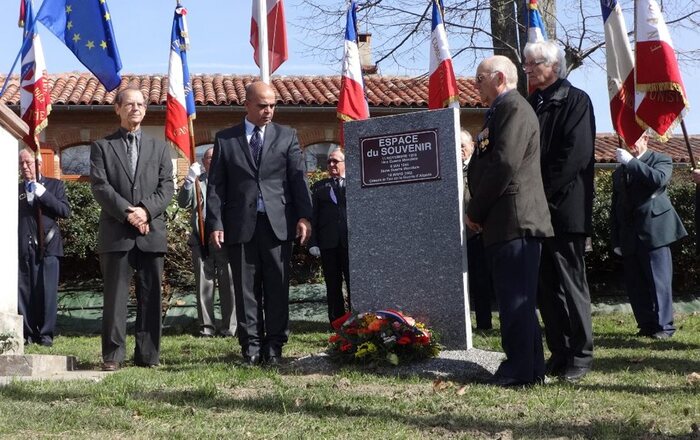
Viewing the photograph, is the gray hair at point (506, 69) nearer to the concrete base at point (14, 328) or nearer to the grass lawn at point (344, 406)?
the grass lawn at point (344, 406)

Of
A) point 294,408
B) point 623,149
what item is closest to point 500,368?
point 294,408

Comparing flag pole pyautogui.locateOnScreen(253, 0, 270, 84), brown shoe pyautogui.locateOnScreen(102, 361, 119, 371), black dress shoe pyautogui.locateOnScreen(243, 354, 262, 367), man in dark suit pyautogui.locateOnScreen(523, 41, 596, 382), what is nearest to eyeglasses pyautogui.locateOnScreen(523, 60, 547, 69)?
man in dark suit pyautogui.locateOnScreen(523, 41, 596, 382)

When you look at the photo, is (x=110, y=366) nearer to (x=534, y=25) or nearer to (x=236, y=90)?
(x=534, y=25)

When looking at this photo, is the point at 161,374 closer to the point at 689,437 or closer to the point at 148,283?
the point at 148,283

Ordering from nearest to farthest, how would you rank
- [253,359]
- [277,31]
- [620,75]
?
[253,359]
[620,75]
[277,31]

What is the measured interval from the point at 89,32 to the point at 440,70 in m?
4.30

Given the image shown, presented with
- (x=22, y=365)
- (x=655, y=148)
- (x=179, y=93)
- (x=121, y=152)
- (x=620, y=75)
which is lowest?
(x=22, y=365)

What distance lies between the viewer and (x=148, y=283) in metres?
8.16

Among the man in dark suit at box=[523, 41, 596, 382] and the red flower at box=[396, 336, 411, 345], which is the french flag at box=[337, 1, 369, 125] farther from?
the man in dark suit at box=[523, 41, 596, 382]

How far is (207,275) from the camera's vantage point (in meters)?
12.1

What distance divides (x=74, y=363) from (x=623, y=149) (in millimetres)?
5393

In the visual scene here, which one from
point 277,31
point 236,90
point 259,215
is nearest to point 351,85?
point 277,31

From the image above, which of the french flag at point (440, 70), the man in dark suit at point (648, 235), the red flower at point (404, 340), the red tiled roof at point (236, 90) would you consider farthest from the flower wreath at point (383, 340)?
the red tiled roof at point (236, 90)

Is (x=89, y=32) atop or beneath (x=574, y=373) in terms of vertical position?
atop
